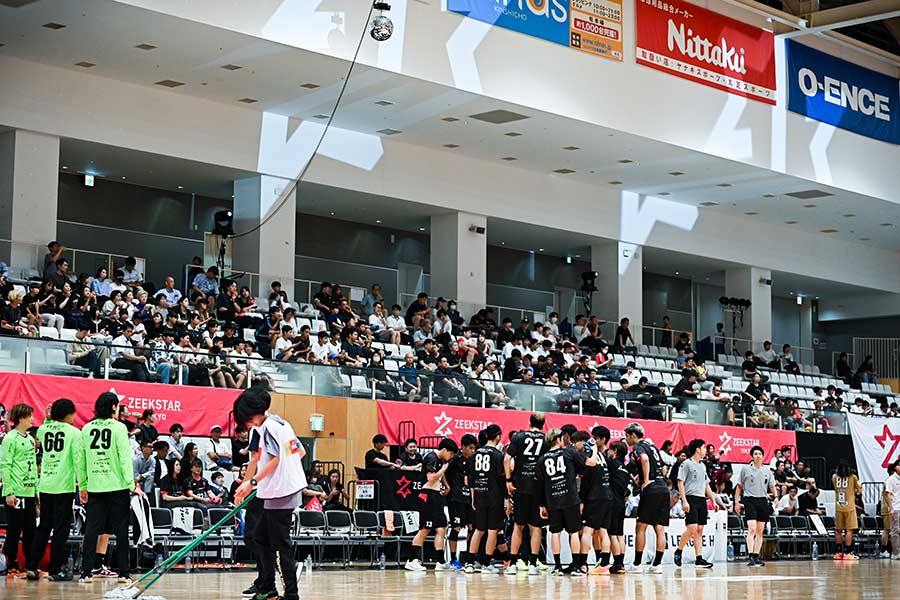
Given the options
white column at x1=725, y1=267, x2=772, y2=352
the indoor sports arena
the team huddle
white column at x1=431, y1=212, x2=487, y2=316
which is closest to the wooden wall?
the indoor sports arena

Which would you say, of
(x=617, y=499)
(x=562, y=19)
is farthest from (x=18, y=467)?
(x=562, y=19)

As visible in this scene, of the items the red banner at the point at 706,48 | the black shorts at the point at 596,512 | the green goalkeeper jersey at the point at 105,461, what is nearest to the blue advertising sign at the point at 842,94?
the red banner at the point at 706,48

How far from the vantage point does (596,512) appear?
16391 mm

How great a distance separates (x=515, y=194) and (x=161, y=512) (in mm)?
20857

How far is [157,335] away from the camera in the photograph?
2200 cm

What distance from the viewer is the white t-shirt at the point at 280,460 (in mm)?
9719

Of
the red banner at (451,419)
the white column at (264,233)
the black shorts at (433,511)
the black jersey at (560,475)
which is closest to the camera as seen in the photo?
the black jersey at (560,475)

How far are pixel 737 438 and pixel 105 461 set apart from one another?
58.9ft

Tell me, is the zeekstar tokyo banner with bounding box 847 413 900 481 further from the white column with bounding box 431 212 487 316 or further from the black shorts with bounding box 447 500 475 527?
the black shorts with bounding box 447 500 475 527

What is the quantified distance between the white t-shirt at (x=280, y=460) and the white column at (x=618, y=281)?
28.9 meters

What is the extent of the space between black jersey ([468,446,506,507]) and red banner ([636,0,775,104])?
17383 mm

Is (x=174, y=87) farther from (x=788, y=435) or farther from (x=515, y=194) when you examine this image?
(x=788, y=435)

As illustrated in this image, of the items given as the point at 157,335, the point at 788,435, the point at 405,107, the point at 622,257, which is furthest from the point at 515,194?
the point at 157,335

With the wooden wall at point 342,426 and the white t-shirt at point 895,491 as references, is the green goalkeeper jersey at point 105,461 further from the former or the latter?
the white t-shirt at point 895,491
